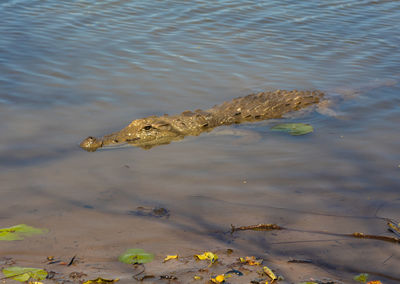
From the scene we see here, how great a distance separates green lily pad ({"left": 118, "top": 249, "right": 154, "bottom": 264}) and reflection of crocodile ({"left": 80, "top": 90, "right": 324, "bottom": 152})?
2156 mm

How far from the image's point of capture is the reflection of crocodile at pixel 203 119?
5664mm

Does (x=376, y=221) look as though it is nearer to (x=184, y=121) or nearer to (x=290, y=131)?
(x=290, y=131)

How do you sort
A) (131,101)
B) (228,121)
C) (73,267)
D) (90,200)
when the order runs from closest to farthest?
(73,267) → (90,200) → (228,121) → (131,101)

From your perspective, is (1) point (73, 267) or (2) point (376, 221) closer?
(1) point (73, 267)

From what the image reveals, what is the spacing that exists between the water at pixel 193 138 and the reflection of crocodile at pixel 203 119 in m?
0.19

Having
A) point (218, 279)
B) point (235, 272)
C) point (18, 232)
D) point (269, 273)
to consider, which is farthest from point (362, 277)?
point (18, 232)

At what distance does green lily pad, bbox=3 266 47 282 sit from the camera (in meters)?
3.07

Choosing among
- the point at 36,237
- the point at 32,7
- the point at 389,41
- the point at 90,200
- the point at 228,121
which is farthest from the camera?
the point at 32,7

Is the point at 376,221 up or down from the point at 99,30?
down

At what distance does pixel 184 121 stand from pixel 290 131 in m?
1.39

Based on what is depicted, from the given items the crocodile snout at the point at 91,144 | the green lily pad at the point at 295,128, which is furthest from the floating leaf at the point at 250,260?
the green lily pad at the point at 295,128

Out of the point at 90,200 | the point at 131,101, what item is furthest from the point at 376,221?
the point at 131,101

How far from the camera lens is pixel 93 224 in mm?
3914

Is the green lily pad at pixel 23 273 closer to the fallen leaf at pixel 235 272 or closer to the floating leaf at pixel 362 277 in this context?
the fallen leaf at pixel 235 272
